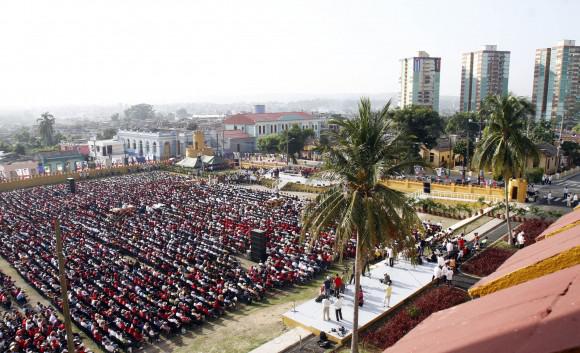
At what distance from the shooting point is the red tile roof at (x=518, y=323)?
2.06 m

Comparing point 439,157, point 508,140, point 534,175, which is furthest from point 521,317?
point 439,157

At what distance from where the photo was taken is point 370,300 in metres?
17.1

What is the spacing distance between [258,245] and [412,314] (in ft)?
34.4

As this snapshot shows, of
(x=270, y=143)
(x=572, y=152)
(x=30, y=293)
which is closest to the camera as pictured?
(x=30, y=293)

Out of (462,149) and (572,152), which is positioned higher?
(462,149)

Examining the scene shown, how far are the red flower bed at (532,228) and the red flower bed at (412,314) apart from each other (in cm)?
837

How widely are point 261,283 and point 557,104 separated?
356ft

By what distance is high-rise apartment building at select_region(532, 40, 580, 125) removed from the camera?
330ft

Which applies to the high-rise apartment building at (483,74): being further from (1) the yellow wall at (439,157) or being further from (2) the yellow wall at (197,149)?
(2) the yellow wall at (197,149)

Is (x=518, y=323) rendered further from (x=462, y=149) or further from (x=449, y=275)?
(x=462, y=149)

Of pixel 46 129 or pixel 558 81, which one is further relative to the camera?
pixel 46 129

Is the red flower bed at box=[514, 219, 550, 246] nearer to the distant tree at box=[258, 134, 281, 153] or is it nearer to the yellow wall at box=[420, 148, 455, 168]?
the yellow wall at box=[420, 148, 455, 168]

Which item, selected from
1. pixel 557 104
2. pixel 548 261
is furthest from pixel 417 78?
pixel 548 261

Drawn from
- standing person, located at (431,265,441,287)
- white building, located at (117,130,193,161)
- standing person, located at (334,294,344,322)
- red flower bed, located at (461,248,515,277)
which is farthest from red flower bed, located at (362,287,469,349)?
white building, located at (117,130,193,161)
